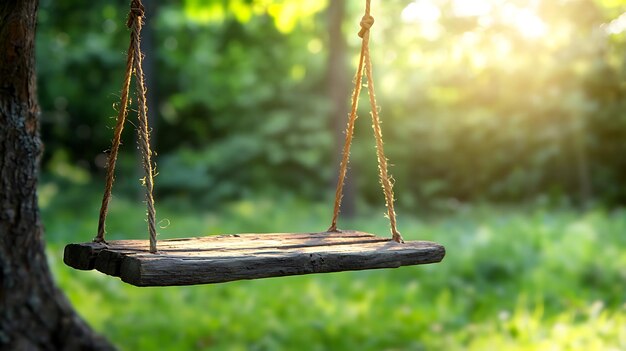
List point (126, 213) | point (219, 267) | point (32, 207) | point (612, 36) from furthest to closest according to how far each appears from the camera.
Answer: point (126, 213) < point (612, 36) < point (32, 207) < point (219, 267)

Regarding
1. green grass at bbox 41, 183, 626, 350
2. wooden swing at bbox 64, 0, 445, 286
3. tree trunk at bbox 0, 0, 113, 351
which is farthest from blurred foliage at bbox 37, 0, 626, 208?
wooden swing at bbox 64, 0, 445, 286

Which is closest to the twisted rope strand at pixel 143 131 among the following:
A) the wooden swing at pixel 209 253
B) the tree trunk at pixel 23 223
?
the wooden swing at pixel 209 253

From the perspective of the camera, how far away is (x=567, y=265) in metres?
6.82

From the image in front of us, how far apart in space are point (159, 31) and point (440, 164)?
19.0 ft

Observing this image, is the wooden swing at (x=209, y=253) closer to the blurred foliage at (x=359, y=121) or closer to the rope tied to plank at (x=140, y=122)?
the rope tied to plank at (x=140, y=122)

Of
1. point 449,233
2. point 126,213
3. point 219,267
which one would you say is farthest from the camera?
point 126,213

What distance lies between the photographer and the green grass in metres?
5.05

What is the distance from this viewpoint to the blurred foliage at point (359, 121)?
39.7 feet

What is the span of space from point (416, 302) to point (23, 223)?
370cm

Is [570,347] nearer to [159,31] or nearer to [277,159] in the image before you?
[277,159]

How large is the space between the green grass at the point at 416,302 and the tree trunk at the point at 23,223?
153cm

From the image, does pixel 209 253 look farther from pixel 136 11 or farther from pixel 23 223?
pixel 23 223

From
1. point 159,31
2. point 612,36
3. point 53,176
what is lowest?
point 53,176

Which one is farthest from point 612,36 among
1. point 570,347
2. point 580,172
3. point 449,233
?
point 580,172
